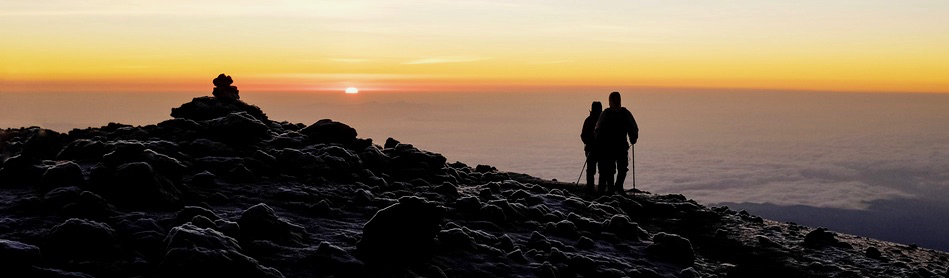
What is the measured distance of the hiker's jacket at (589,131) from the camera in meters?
28.2

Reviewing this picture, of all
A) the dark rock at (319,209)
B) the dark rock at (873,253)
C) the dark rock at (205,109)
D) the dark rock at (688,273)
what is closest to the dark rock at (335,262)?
the dark rock at (319,209)

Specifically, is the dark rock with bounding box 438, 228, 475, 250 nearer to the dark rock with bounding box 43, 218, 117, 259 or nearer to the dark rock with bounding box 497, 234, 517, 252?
the dark rock with bounding box 497, 234, 517, 252

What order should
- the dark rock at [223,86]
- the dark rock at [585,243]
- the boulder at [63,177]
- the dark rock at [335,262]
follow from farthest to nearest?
the dark rock at [223,86], the dark rock at [585,243], the boulder at [63,177], the dark rock at [335,262]

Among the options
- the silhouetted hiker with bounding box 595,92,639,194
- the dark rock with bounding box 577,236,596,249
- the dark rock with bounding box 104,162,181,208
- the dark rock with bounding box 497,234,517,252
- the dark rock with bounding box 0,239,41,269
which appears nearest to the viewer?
the dark rock with bounding box 0,239,41,269

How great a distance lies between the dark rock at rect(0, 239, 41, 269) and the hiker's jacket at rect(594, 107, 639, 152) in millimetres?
19620

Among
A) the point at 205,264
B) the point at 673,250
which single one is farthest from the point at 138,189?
the point at 673,250

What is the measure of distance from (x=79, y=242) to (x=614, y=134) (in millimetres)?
19058

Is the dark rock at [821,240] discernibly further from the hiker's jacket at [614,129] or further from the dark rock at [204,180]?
the dark rock at [204,180]

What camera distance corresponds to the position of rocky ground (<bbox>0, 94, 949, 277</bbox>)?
1098 centimetres

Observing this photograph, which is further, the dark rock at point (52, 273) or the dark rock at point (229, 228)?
the dark rock at point (229, 228)

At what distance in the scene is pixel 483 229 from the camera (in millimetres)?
16938

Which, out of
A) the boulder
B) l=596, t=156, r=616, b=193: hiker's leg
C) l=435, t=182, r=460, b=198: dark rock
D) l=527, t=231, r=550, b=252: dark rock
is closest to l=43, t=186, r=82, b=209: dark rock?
the boulder

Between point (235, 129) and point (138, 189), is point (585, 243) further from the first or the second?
point (235, 129)

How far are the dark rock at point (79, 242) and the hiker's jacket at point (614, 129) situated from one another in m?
18.3
